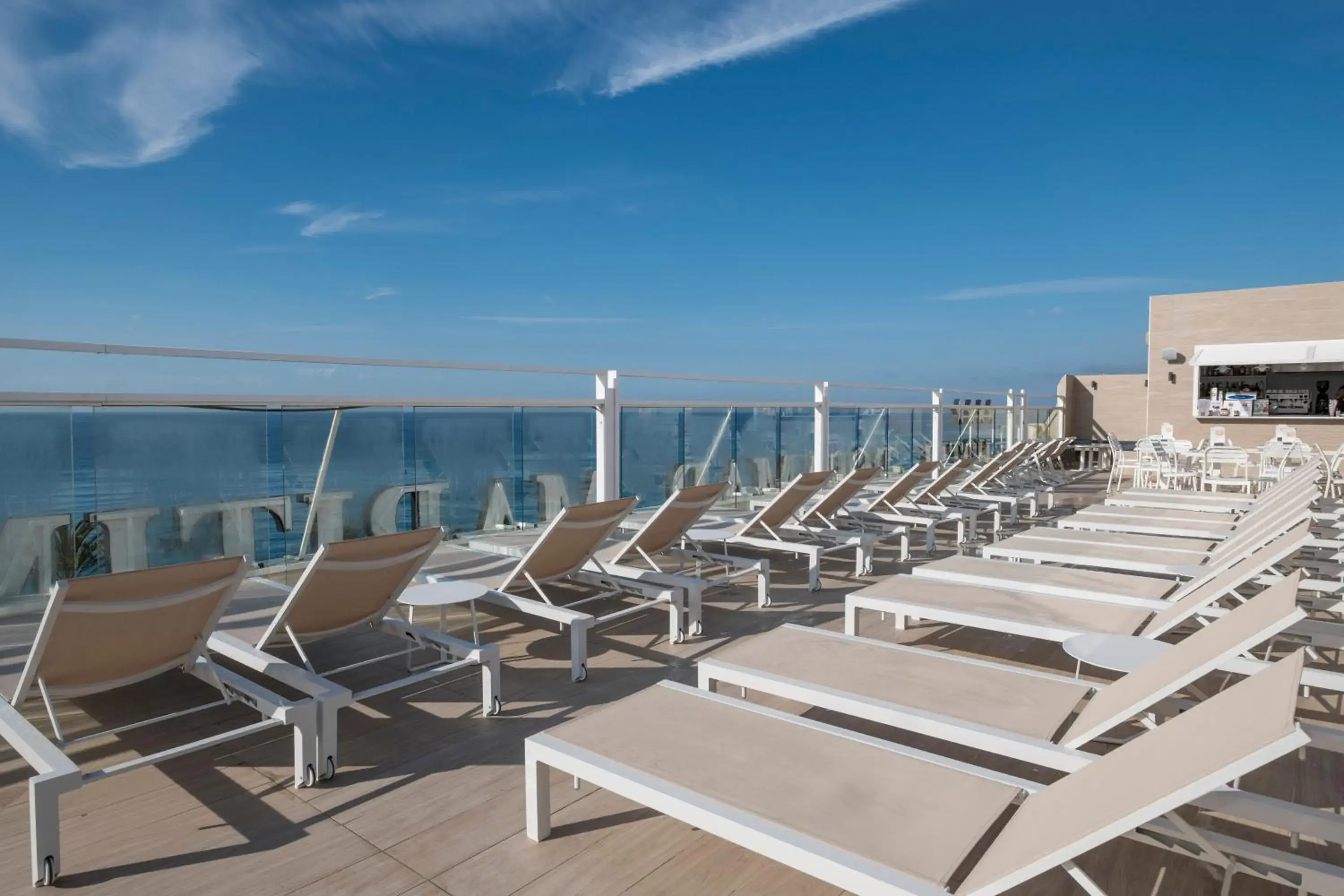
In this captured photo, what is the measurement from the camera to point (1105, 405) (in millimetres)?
17141

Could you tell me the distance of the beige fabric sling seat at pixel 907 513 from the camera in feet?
21.6

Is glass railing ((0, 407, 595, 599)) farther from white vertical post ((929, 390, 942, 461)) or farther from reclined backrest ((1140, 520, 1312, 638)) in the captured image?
white vertical post ((929, 390, 942, 461))

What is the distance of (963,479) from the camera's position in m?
9.00

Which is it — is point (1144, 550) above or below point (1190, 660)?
below

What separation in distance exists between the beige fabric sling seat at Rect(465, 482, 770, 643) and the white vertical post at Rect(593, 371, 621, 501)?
1.42 feet

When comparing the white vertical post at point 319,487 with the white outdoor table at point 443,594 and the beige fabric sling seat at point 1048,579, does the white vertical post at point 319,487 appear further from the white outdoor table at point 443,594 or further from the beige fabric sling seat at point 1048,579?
the beige fabric sling seat at point 1048,579

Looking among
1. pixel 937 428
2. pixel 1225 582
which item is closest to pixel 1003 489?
pixel 937 428

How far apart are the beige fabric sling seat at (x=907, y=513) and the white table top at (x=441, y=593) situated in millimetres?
3608

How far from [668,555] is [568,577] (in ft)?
3.47

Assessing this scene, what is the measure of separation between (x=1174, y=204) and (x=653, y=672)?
2426 centimetres

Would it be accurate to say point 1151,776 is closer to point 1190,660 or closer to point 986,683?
point 1190,660

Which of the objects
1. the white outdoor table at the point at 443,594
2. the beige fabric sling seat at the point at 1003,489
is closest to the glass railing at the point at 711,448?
the beige fabric sling seat at the point at 1003,489

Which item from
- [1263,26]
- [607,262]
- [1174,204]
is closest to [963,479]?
[1263,26]

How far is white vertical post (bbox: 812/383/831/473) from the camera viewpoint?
8.24 m
